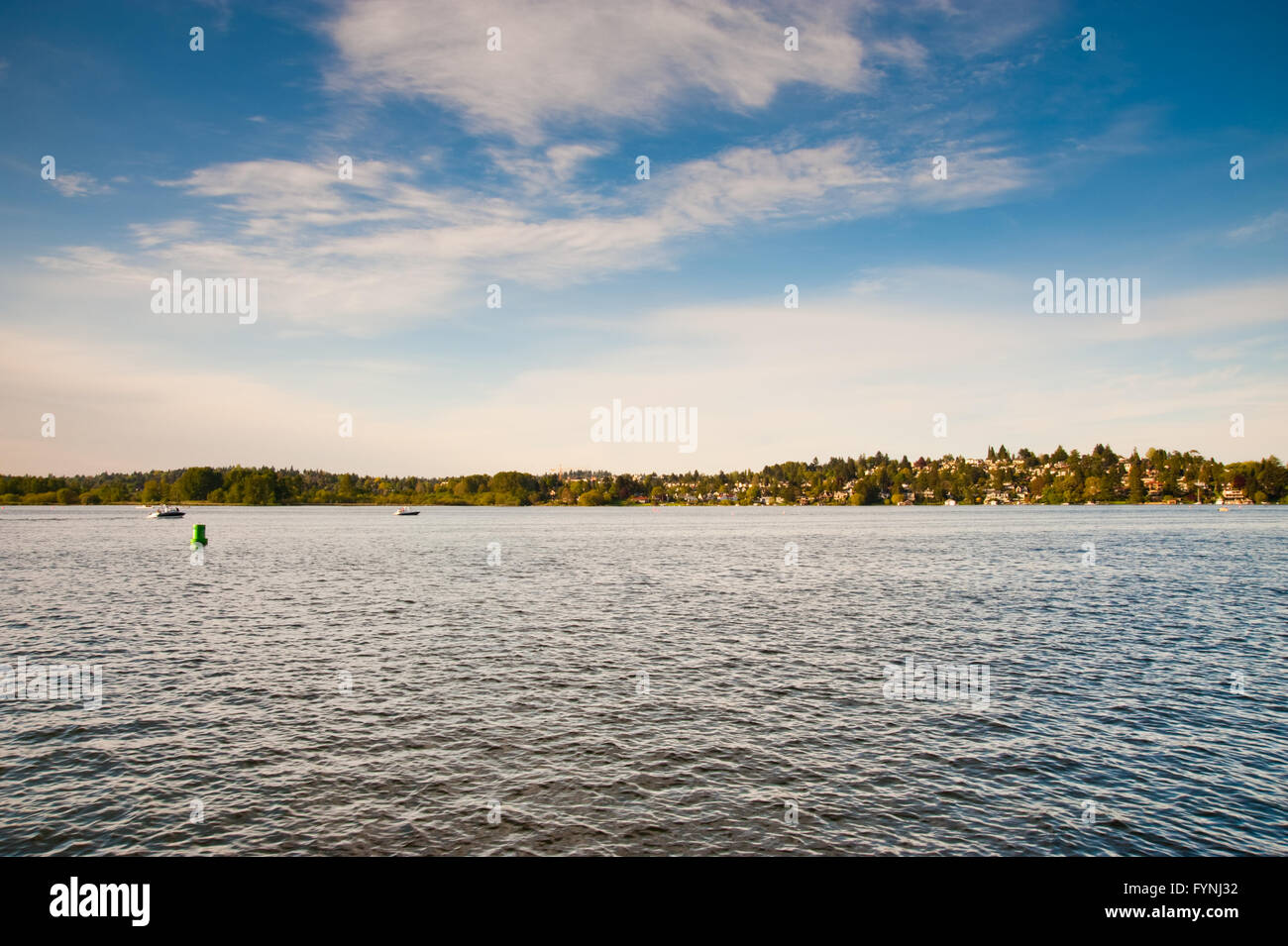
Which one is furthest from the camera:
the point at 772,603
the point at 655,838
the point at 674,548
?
the point at 674,548

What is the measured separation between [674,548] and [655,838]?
11310 centimetres

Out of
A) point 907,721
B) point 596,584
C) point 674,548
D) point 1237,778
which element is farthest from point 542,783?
point 674,548

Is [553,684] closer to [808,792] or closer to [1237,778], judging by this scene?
[808,792]

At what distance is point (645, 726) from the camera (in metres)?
29.2

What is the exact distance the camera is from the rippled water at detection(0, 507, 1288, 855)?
20.2 metres

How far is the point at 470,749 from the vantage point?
26.5 meters

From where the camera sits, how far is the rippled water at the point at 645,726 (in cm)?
2023
